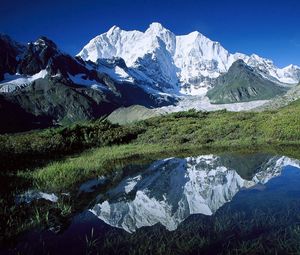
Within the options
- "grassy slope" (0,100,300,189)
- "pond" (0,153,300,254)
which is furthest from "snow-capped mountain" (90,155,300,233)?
"grassy slope" (0,100,300,189)

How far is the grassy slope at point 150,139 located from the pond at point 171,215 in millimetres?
5669

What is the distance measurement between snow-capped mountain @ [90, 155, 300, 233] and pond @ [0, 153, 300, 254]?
0.11 feet

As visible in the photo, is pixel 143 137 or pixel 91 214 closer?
pixel 91 214

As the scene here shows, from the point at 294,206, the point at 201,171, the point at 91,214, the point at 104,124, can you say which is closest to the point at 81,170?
the point at 201,171

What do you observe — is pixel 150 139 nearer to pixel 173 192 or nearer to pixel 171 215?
pixel 173 192

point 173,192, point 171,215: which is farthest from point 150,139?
point 171,215

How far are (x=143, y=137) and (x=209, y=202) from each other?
2774 centimetres

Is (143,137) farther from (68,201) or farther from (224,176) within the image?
(68,201)

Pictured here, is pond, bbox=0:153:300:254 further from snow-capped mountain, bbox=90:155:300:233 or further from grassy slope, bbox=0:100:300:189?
grassy slope, bbox=0:100:300:189

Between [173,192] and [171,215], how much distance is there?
3.60 m

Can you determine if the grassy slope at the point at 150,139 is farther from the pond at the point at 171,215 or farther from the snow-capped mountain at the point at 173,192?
the pond at the point at 171,215

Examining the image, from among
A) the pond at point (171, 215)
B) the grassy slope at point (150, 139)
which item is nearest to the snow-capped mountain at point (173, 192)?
the pond at point (171, 215)

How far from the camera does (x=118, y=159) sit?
27.8 meters

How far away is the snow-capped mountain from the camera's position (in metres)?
12.4
